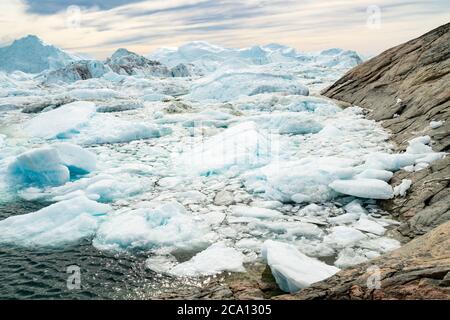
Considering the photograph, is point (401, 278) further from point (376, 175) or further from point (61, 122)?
point (61, 122)

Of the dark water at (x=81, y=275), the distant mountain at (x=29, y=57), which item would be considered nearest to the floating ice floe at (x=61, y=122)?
the dark water at (x=81, y=275)

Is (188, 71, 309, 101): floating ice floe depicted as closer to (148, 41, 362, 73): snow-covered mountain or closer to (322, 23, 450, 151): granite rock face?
(322, 23, 450, 151): granite rock face

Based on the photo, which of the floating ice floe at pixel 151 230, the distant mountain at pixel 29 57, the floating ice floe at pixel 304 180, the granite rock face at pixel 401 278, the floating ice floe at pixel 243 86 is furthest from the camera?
the distant mountain at pixel 29 57

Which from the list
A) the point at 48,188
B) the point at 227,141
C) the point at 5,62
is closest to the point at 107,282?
the point at 48,188

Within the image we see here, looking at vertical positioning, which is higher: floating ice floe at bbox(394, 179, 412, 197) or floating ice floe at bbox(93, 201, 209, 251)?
floating ice floe at bbox(394, 179, 412, 197)

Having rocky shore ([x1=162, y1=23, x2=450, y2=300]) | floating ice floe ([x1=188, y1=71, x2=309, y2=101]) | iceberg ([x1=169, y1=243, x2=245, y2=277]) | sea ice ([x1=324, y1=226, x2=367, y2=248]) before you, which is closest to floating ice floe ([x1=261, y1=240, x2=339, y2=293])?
rocky shore ([x1=162, y1=23, x2=450, y2=300])

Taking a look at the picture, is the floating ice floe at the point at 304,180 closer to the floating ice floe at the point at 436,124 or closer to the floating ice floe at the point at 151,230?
the floating ice floe at the point at 151,230

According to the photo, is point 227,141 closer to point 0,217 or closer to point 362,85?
point 0,217
